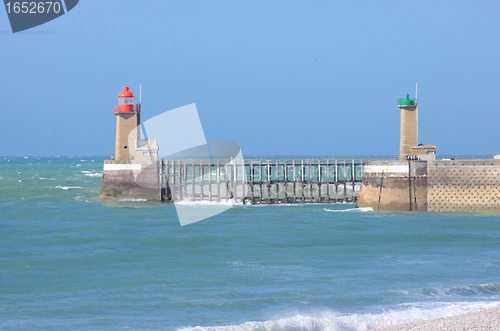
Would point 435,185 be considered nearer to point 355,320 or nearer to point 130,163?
point 355,320

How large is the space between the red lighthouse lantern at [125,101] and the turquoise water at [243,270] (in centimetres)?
920

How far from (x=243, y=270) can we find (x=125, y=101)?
23.7m

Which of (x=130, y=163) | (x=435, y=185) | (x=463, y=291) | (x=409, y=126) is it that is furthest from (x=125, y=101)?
(x=463, y=291)

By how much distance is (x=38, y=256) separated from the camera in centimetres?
2173

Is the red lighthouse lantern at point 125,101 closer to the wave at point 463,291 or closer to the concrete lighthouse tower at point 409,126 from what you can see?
the concrete lighthouse tower at point 409,126

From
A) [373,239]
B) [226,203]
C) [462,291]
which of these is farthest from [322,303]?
[226,203]

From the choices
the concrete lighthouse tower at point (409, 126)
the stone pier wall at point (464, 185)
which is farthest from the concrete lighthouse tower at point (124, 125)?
the stone pier wall at point (464, 185)

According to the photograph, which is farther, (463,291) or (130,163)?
(130,163)

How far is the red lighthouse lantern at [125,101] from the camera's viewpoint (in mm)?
39094

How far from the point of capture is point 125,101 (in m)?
→ 39.4

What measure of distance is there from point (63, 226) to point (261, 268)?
1519 centimetres

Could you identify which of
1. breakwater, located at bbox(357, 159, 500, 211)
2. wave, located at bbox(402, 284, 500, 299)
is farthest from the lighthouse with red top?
wave, located at bbox(402, 284, 500, 299)

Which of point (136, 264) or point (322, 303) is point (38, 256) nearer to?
point (136, 264)

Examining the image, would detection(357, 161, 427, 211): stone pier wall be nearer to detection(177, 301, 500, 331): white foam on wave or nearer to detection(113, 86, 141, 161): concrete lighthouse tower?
detection(113, 86, 141, 161): concrete lighthouse tower
